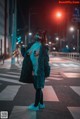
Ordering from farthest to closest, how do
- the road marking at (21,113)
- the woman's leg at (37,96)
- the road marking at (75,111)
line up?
the woman's leg at (37,96), the road marking at (75,111), the road marking at (21,113)

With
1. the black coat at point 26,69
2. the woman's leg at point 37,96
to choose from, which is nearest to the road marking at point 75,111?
the woman's leg at point 37,96

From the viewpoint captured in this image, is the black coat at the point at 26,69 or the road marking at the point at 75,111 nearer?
the road marking at the point at 75,111

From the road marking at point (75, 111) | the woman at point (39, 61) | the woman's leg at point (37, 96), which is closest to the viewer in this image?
the road marking at point (75, 111)

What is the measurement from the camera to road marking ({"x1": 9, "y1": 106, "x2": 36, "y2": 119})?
305 inches

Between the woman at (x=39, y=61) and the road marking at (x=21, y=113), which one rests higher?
the woman at (x=39, y=61)

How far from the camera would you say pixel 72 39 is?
111m

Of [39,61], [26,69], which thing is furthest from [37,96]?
[39,61]

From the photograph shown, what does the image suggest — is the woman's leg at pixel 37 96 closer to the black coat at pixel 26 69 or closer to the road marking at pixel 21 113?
the road marking at pixel 21 113

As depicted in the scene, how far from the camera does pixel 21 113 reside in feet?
26.7

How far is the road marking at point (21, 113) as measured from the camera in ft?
25.4

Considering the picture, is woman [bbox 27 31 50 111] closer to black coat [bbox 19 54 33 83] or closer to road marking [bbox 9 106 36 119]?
black coat [bbox 19 54 33 83]

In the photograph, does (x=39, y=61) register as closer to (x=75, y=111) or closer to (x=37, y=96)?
(x=37, y=96)

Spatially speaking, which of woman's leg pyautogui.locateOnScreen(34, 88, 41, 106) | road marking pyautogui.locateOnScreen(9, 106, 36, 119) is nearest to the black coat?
woman's leg pyautogui.locateOnScreen(34, 88, 41, 106)

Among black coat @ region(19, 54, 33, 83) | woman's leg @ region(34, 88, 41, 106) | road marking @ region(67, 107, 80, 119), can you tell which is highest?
black coat @ region(19, 54, 33, 83)
